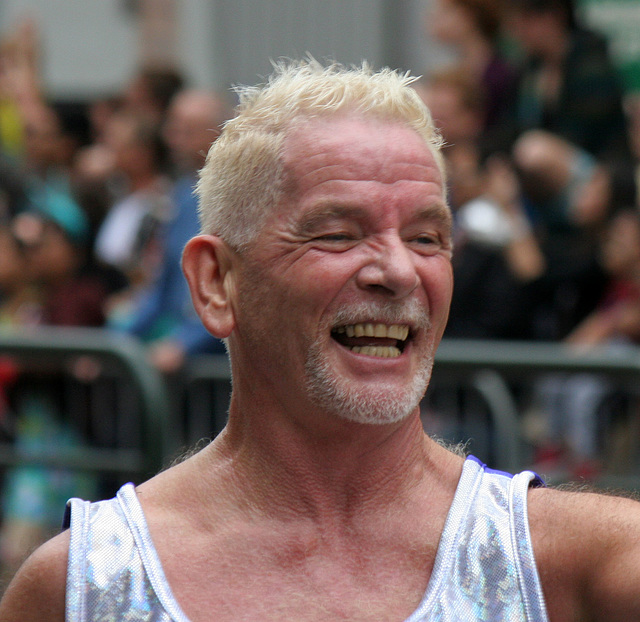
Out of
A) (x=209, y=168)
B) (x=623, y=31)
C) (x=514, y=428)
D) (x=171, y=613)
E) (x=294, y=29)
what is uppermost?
(x=294, y=29)

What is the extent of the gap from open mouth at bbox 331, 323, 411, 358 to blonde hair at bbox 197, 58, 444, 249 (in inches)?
10.3

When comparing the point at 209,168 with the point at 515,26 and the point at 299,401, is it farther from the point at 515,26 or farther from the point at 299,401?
the point at 515,26

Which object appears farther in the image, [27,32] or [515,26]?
[27,32]

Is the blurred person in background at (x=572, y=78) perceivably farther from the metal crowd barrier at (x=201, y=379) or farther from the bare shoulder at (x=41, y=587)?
the bare shoulder at (x=41, y=587)

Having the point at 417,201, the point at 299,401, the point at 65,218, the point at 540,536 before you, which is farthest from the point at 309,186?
the point at 65,218

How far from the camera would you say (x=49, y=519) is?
610cm

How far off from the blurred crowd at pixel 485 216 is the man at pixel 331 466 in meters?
3.46

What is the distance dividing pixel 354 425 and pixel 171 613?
0.47 m

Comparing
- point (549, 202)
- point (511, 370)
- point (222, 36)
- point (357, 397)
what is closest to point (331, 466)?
point (357, 397)

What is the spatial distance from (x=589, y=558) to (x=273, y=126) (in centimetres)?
98

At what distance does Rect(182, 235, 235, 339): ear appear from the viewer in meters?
2.29

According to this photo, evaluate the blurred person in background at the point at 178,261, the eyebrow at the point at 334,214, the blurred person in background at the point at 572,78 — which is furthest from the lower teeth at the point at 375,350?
the blurred person in background at the point at 572,78

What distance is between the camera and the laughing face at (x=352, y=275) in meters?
2.12

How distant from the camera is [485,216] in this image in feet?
19.7
